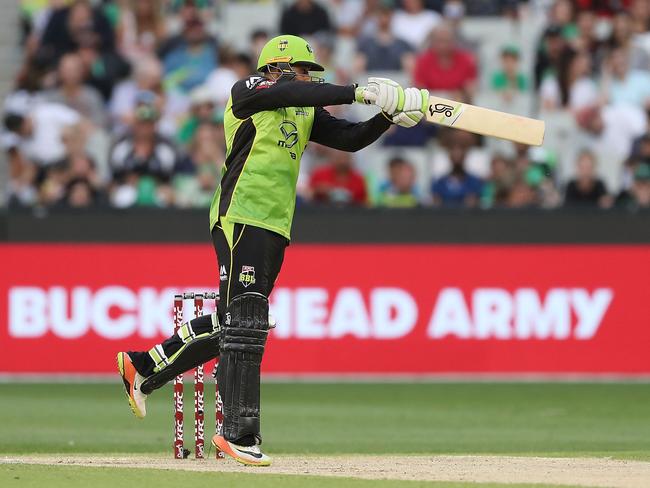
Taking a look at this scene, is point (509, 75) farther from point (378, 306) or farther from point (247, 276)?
point (247, 276)

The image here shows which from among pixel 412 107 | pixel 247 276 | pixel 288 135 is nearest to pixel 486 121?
pixel 412 107

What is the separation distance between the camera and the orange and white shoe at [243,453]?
7.81 meters

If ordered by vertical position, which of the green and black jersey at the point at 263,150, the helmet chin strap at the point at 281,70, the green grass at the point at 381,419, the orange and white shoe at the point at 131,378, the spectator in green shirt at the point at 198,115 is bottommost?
the green grass at the point at 381,419

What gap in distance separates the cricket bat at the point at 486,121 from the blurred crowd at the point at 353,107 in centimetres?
682

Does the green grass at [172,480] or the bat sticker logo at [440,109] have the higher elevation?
the bat sticker logo at [440,109]

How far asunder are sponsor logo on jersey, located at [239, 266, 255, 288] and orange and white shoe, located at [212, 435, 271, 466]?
827mm

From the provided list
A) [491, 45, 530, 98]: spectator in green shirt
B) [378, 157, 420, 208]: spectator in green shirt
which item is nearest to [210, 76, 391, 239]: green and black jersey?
[378, 157, 420, 208]: spectator in green shirt

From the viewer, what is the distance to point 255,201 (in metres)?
7.77

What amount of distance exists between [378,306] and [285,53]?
655 centimetres

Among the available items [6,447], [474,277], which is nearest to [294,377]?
[474,277]

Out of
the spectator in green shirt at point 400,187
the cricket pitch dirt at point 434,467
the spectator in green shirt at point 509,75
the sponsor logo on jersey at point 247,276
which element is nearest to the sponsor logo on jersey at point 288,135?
the sponsor logo on jersey at point 247,276

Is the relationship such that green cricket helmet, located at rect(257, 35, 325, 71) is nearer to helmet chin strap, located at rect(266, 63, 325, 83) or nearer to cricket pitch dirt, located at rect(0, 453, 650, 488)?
helmet chin strap, located at rect(266, 63, 325, 83)

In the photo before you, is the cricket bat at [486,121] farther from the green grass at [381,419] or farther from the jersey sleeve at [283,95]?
the green grass at [381,419]

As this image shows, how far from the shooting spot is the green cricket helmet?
7.90m
